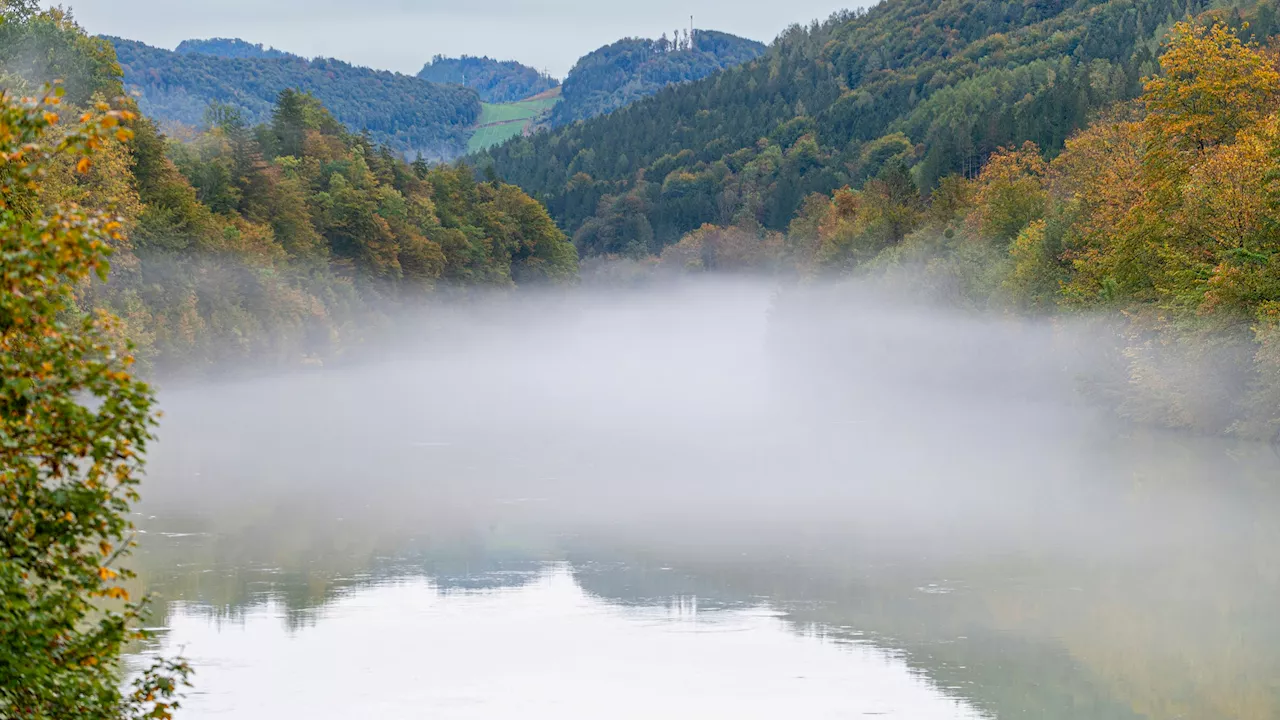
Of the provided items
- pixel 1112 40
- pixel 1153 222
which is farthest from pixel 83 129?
pixel 1112 40

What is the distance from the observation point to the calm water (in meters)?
19.4

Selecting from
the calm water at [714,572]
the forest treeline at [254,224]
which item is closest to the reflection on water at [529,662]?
the calm water at [714,572]

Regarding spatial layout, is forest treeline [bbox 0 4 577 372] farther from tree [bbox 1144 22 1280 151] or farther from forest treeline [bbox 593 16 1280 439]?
tree [bbox 1144 22 1280 151]

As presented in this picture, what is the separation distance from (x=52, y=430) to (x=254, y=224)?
8124 cm

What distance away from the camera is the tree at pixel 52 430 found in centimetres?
848

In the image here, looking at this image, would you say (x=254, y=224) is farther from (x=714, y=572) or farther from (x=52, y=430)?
(x=52, y=430)

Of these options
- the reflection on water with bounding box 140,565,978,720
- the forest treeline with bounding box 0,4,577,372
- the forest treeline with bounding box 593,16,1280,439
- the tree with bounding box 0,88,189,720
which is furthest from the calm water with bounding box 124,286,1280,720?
the forest treeline with bounding box 0,4,577,372

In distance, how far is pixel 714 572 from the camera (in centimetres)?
2678

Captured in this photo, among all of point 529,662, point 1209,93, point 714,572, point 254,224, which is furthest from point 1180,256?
point 254,224

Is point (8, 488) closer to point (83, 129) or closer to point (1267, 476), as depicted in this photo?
point (83, 129)

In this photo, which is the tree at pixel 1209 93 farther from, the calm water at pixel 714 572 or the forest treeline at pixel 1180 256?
the calm water at pixel 714 572

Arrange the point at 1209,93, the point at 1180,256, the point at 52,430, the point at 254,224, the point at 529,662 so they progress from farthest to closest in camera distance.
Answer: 1. the point at 254,224
2. the point at 1209,93
3. the point at 1180,256
4. the point at 529,662
5. the point at 52,430

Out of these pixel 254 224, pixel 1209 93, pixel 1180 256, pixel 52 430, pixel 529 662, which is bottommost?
pixel 529 662

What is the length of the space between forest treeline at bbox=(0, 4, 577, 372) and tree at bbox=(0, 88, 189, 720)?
31.3m
